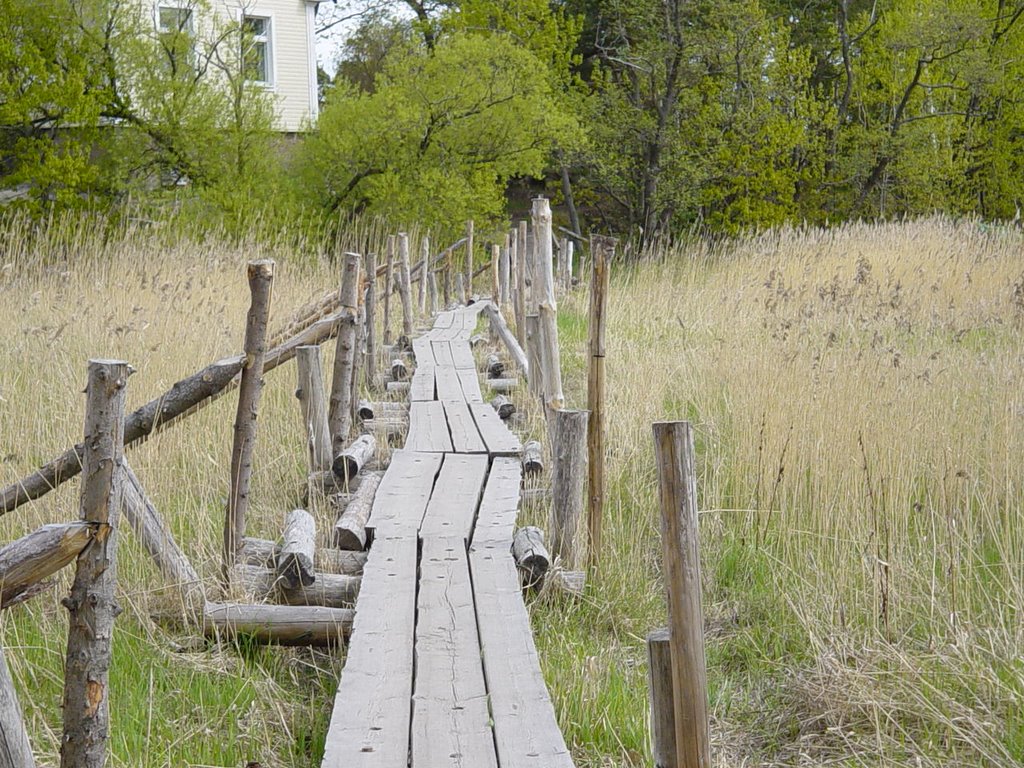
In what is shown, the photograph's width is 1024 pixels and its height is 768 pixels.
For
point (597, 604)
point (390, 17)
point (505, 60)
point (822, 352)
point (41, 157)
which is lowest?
point (597, 604)

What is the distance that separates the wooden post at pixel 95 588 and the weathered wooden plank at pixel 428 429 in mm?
3495

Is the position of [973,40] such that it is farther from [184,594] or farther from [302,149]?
[184,594]

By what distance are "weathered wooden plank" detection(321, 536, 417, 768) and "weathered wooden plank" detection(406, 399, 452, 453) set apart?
74.7 inches

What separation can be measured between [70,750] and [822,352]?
4.64 meters

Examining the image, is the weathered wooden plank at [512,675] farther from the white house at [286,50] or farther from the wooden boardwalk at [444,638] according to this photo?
the white house at [286,50]

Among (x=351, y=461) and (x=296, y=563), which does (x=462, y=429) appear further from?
(x=296, y=563)

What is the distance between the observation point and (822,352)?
19.9 ft

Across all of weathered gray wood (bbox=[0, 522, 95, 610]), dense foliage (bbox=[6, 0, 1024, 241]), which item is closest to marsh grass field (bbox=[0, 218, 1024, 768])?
weathered gray wood (bbox=[0, 522, 95, 610])

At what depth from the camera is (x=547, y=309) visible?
5.75 meters

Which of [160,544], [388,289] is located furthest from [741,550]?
[388,289]

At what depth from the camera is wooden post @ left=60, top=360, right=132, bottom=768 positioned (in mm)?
2363

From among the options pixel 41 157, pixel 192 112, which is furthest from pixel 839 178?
pixel 41 157

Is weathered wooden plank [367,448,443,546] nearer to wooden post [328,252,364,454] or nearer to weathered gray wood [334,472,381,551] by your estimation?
weathered gray wood [334,472,381,551]

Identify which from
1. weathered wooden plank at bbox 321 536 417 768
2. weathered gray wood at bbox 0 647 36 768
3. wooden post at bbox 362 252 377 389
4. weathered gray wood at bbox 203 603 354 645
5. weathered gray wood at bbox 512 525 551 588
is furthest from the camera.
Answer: wooden post at bbox 362 252 377 389
